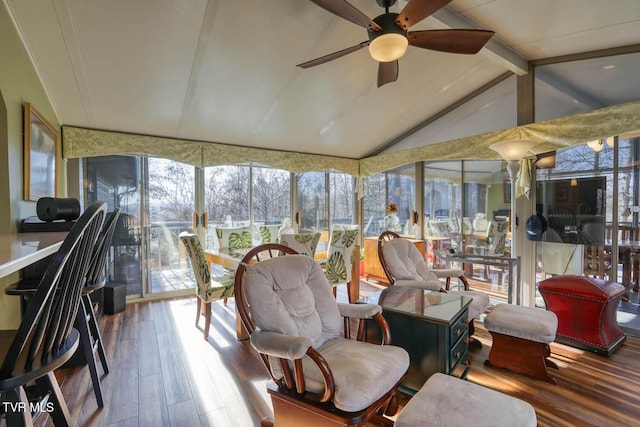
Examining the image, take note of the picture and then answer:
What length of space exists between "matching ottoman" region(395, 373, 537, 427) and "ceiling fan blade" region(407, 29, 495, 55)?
2.05m

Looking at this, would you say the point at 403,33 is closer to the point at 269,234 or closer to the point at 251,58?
the point at 251,58

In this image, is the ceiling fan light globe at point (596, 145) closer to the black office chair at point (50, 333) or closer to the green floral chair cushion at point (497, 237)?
the green floral chair cushion at point (497, 237)

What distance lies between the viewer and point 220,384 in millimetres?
2230

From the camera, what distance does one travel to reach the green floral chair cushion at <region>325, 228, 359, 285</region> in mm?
3666

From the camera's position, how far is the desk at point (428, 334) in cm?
202

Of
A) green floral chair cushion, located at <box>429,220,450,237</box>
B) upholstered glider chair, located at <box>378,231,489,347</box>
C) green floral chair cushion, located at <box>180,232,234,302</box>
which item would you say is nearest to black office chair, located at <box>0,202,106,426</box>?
green floral chair cushion, located at <box>180,232,234,302</box>

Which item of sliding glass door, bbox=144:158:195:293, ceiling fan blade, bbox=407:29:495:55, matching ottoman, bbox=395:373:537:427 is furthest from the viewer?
sliding glass door, bbox=144:158:195:293

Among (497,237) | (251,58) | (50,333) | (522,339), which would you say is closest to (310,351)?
(50,333)

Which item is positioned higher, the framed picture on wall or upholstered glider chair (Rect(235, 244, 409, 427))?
the framed picture on wall

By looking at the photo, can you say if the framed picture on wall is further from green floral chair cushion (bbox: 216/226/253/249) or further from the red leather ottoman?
the red leather ottoman

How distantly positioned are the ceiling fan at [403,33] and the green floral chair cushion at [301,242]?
189cm

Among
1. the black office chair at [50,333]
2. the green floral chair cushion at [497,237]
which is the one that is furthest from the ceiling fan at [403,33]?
the green floral chair cushion at [497,237]

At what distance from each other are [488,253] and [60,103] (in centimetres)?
541

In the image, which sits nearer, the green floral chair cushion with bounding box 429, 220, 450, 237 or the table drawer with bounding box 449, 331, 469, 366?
the table drawer with bounding box 449, 331, 469, 366
